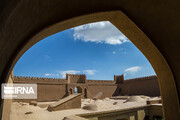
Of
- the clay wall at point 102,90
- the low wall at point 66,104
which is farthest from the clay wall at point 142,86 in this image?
the low wall at point 66,104

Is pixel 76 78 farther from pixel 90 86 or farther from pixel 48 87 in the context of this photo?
pixel 48 87

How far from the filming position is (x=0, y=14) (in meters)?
1.29

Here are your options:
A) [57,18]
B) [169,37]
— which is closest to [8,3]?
[57,18]

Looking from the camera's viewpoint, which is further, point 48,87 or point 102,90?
point 102,90

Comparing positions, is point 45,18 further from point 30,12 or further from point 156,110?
point 156,110

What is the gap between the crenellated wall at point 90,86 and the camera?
68.9ft

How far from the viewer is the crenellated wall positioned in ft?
68.9

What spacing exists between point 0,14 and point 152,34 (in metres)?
2.38

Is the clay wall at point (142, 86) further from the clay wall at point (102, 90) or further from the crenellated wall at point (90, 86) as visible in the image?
the clay wall at point (102, 90)

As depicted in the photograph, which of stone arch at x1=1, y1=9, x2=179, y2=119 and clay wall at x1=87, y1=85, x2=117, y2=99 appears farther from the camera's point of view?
clay wall at x1=87, y1=85, x2=117, y2=99

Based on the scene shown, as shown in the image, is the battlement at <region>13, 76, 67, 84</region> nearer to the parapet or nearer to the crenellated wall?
the crenellated wall

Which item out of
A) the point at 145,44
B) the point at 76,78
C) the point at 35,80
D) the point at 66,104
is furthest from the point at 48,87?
the point at 145,44

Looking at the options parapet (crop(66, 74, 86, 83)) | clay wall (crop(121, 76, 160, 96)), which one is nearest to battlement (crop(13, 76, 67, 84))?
parapet (crop(66, 74, 86, 83))

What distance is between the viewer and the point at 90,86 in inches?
1059
